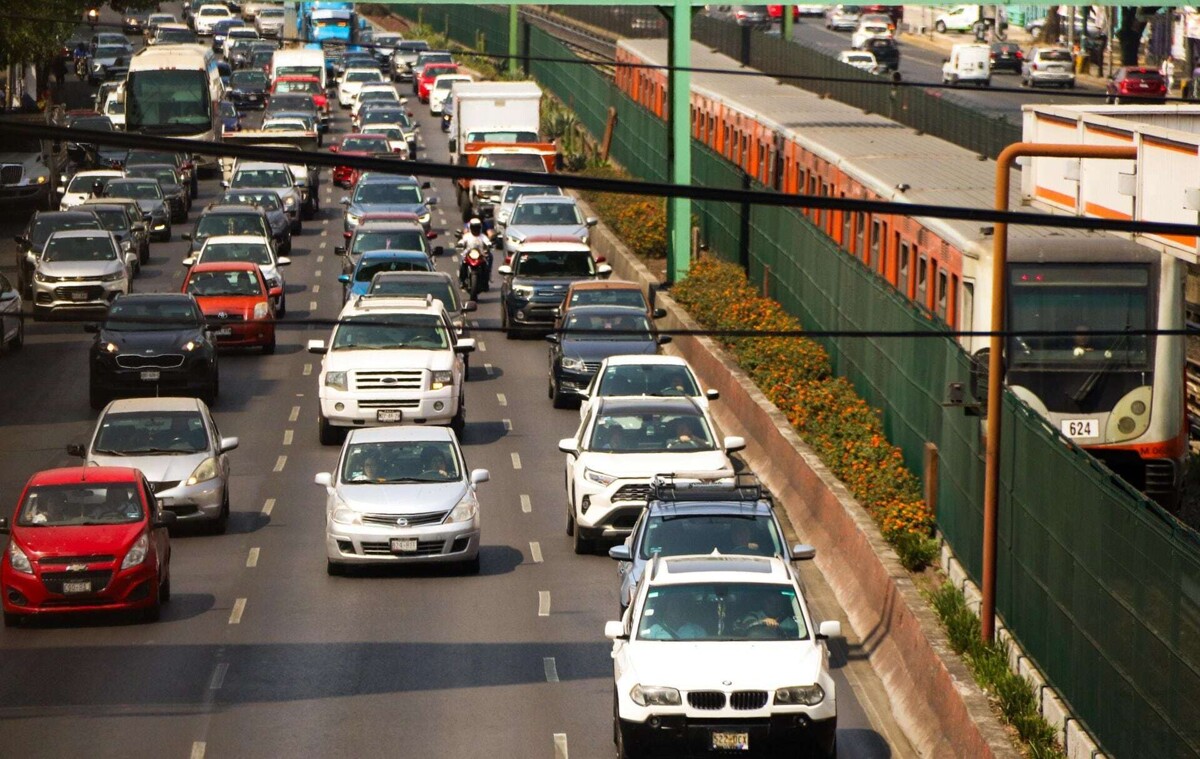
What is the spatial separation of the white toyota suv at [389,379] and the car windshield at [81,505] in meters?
9.18

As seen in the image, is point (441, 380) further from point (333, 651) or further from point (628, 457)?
point (333, 651)

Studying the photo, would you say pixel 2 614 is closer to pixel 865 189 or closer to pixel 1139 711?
pixel 1139 711

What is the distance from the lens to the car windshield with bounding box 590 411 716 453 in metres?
25.7

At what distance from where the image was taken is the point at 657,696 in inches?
639

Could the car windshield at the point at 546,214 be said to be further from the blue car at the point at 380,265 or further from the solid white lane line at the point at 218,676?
the solid white lane line at the point at 218,676

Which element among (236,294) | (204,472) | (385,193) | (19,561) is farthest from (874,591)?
(385,193)

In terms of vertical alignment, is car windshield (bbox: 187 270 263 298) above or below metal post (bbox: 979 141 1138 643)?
below

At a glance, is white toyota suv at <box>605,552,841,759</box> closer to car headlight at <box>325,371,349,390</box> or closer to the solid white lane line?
the solid white lane line

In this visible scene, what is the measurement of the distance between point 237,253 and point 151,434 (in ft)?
56.9

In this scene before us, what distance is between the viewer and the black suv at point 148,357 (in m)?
34.2

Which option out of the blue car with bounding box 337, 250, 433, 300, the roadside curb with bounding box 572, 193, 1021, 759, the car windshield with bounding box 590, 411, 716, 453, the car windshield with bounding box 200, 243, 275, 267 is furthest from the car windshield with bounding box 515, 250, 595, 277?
the car windshield with bounding box 590, 411, 716, 453

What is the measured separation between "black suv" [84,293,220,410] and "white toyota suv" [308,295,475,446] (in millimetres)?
2886

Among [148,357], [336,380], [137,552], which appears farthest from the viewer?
[148,357]

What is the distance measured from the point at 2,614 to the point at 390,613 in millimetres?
4183
